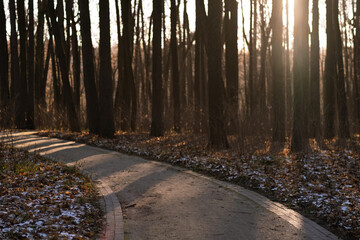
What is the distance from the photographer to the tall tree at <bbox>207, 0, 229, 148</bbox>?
45.1 feet

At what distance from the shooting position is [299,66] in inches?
527

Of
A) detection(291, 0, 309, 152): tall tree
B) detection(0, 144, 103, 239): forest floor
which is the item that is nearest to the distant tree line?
detection(291, 0, 309, 152): tall tree

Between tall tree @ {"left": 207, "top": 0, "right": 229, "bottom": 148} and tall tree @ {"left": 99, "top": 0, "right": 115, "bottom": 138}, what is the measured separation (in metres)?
6.53

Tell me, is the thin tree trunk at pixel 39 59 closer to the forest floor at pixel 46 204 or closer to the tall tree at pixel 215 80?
the tall tree at pixel 215 80

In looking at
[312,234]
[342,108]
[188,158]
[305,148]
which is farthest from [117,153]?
[342,108]

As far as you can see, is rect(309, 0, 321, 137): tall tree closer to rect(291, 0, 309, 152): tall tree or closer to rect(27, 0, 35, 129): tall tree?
rect(291, 0, 309, 152): tall tree

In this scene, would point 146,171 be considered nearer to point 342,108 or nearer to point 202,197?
point 202,197

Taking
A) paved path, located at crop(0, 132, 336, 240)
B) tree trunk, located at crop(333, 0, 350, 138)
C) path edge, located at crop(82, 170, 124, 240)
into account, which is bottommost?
paved path, located at crop(0, 132, 336, 240)

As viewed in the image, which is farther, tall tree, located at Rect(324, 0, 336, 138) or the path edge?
tall tree, located at Rect(324, 0, 336, 138)

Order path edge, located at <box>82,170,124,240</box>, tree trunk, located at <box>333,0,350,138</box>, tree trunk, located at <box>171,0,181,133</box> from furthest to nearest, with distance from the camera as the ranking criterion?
Answer: 1. tree trunk, located at <box>171,0,181,133</box>
2. tree trunk, located at <box>333,0,350,138</box>
3. path edge, located at <box>82,170,124,240</box>

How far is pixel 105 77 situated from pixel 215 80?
6921 millimetres

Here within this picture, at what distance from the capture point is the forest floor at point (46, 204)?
17.9ft

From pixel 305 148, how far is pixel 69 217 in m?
9.20

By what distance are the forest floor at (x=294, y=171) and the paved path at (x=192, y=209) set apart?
0.45m
